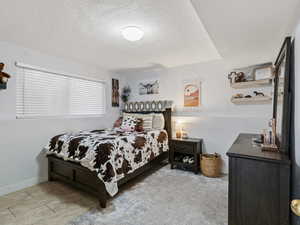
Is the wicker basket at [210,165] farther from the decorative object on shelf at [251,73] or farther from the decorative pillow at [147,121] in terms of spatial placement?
the decorative object on shelf at [251,73]

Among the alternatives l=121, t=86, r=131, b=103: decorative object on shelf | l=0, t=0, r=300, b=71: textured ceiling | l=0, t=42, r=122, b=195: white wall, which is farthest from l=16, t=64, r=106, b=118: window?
l=121, t=86, r=131, b=103: decorative object on shelf

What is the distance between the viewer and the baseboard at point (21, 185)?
7.57 feet

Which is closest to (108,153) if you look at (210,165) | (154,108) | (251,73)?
(210,165)

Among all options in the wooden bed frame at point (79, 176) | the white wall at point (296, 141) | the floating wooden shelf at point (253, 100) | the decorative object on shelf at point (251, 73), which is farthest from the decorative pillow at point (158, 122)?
the white wall at point (296, 141)

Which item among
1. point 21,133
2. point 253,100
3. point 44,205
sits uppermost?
point 253,100

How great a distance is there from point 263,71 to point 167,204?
264cm

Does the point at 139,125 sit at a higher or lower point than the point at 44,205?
higher

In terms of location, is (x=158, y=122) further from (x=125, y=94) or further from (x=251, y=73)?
(x=251, y=73)

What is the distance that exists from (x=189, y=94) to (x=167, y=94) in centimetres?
55

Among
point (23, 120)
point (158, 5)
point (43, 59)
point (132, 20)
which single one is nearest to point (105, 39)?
point (132, 20)

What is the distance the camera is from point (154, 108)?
380cm

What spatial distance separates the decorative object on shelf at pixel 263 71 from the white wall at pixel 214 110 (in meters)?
0.23

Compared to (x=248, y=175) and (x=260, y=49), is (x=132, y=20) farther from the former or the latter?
(x=260, y=49)

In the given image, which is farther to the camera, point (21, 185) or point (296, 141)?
point (21, 185)
